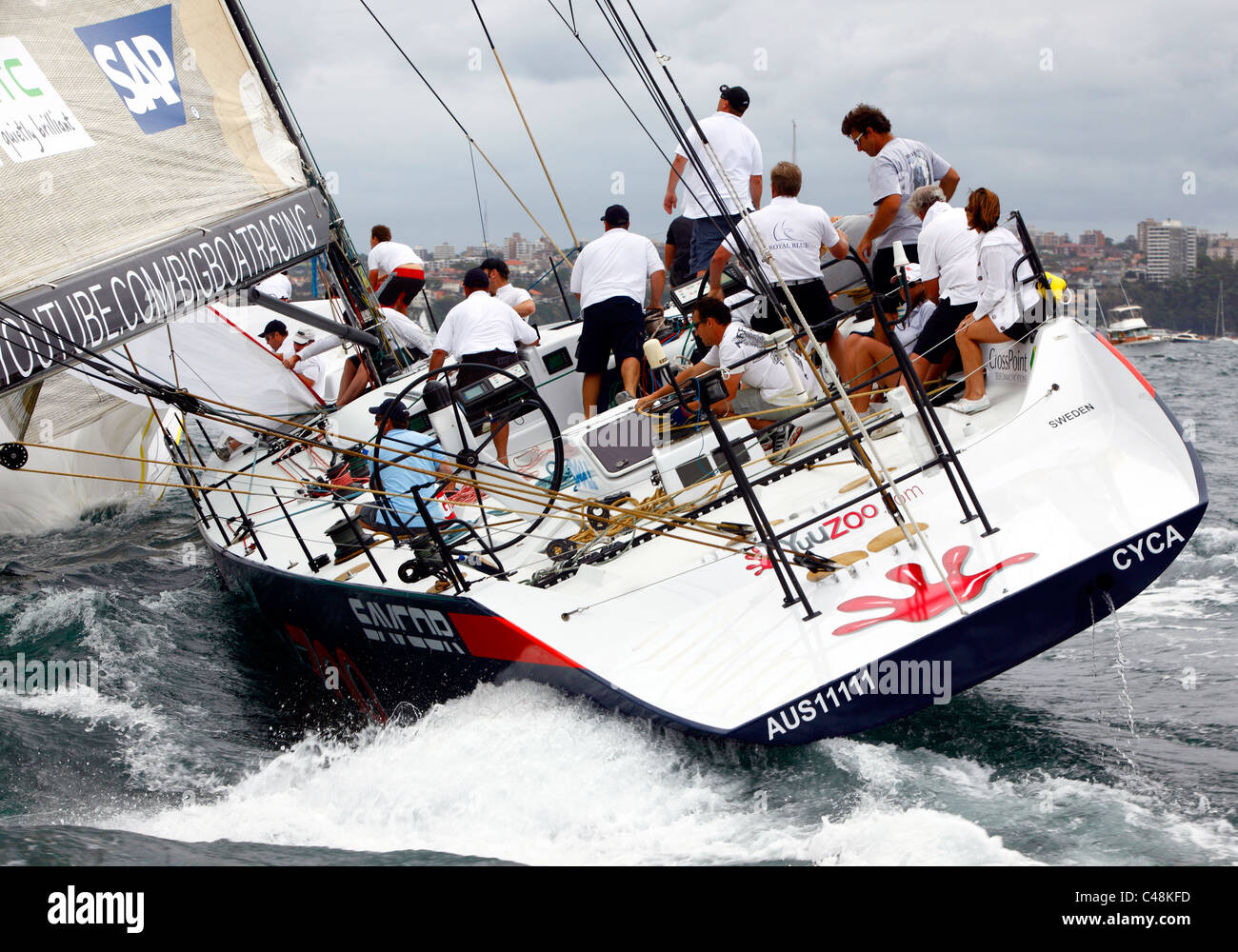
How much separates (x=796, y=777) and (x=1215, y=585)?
4106 mm

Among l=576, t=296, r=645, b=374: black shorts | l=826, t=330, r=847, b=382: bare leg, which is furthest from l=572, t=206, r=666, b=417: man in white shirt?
l=826, t=330, r=847, b=382: bare leg

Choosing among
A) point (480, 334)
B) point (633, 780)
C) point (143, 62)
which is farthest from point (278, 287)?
point (633, 780)

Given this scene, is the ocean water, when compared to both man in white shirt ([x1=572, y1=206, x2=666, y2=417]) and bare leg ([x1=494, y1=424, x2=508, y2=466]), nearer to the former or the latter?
bare leg ([x1=494, y1=424, x2=508, y2=466])

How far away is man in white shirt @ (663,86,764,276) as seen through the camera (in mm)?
6512

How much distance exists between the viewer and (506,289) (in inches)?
288

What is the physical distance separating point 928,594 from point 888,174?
10.4 ft

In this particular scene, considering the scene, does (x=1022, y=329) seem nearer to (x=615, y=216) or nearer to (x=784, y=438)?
(x=784, y=438)

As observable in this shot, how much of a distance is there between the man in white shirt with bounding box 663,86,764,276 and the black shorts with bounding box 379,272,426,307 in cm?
274

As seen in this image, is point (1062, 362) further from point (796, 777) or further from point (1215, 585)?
point (1215, 585)

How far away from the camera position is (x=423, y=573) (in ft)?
14.9

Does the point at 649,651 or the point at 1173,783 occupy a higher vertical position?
the point at 649,651

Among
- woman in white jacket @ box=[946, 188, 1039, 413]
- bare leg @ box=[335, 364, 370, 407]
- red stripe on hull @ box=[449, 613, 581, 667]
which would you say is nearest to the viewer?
red stripe on hull @ box=[449, 613, 581, 667]

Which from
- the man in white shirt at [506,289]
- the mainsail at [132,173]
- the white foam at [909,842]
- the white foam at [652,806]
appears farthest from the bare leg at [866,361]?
the mainsail at [132,173]
